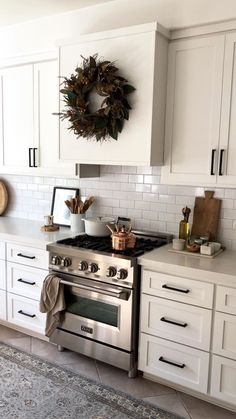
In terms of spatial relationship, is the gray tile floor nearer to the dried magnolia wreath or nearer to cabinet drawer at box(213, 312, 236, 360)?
cabinet drawer at box(213, 312, 236, 360)

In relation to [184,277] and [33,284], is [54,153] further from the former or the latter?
[184,277]

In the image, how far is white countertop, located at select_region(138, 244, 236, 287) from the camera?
2.14m

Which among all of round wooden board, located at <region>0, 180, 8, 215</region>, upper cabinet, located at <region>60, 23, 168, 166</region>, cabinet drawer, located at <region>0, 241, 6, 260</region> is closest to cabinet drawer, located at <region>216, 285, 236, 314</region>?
upper cabinet, located at <region>60, 23, 168, 166</region>

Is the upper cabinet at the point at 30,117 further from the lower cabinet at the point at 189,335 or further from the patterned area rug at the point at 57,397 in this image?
the patterned area rug at the point at 57,397

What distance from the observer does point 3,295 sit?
3186mm

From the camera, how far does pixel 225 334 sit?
2.18 meters

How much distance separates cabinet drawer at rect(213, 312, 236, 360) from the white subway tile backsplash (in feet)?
2.21

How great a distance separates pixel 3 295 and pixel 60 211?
0.89 metres

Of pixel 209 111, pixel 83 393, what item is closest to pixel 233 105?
pixel 209 111

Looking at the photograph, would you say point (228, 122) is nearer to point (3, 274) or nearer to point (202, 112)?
point (202, 112)

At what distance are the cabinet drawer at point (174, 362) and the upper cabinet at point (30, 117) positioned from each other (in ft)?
4.95

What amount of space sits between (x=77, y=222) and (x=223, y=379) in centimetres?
163

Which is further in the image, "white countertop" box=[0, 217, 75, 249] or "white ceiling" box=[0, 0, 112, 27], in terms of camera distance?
"white countertop" box=[0, 217, 75, 249]

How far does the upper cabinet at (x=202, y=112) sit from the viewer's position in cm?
238
